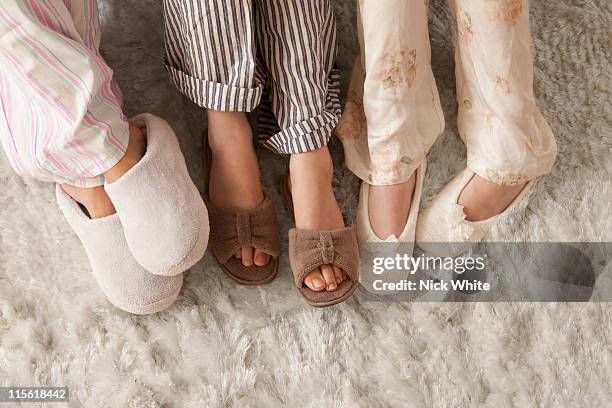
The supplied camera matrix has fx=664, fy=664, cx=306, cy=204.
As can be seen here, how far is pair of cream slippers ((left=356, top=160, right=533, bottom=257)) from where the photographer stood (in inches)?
36.8

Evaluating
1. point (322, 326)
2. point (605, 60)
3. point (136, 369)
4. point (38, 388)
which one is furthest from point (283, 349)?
point (605, 60)

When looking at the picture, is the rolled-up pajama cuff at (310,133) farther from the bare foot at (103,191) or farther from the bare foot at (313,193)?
the bare foot at (103,191)

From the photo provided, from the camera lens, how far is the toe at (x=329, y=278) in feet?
2.85

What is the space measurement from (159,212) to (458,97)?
0.45 m

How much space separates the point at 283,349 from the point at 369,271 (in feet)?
0.53

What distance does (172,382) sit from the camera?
86 cm

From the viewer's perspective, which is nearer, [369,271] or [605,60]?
[369,271]

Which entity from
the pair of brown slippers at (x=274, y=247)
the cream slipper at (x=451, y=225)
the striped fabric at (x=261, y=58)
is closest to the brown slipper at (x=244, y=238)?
the pair of brown slippers at (x=274, y=247)

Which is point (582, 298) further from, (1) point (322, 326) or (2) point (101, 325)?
(2) point (101, 325)

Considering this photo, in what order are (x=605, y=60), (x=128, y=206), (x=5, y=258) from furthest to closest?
1. (x=605, y=60)
2. (x=5, y=258)
3. (x=128, y=206)

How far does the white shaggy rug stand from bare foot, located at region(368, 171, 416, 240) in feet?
0.18

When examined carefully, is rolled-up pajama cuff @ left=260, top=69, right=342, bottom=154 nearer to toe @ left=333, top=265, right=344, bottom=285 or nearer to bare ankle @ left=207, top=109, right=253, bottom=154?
bare ankle @ left=207, top=109, right=253, bottom=154

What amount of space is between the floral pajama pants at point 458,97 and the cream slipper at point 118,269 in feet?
1.06

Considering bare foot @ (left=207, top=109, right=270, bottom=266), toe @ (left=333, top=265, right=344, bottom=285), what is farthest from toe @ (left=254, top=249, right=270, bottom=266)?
toe @ (left=333, top=265, right=344, bottom=285)
